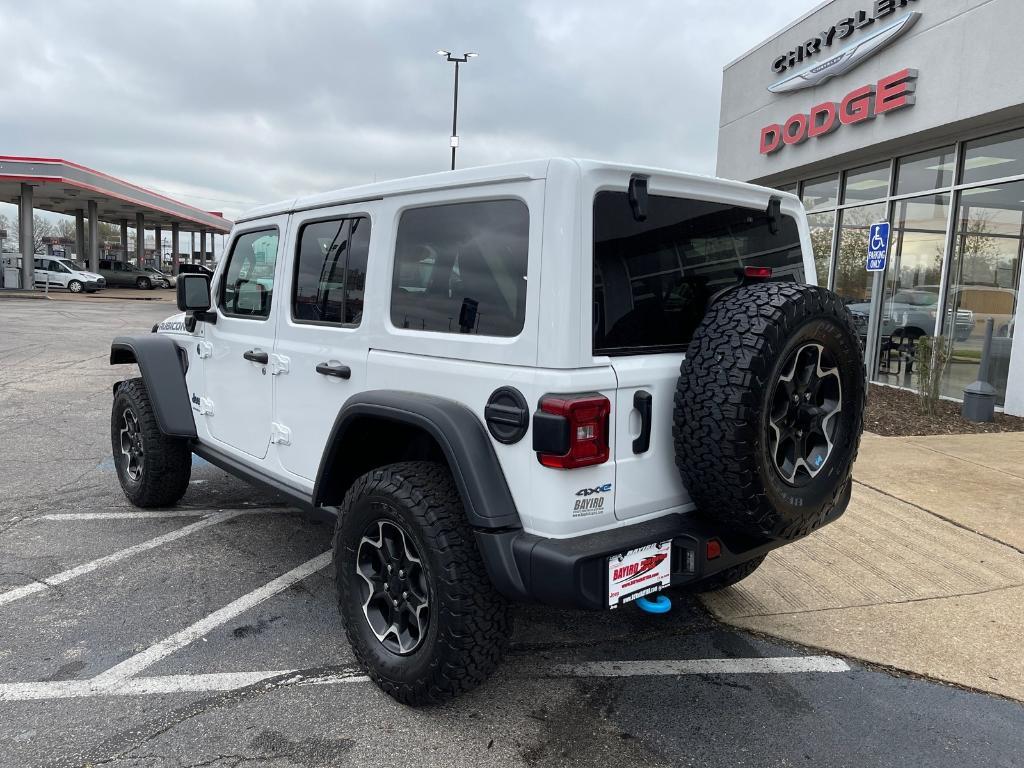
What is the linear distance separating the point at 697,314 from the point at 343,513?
1.57 metres

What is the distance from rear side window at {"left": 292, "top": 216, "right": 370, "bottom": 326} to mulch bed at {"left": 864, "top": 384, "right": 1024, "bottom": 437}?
6087 mm

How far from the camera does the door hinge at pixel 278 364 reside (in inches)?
136

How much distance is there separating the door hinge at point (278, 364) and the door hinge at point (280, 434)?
0.83 feet

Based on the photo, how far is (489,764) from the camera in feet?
7.91

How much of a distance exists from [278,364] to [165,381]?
4.37 ft

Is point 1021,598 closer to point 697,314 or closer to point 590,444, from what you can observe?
point 697,314

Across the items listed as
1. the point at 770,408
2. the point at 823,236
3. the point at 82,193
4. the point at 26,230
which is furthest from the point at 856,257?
the point at 82,193

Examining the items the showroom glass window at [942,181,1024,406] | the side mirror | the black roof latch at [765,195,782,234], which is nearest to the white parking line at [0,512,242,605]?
the side mirror

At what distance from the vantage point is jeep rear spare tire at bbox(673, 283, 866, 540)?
2.32 m

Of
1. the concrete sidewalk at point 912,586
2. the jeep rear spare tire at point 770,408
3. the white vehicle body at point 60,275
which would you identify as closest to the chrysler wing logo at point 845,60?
the concrete sidewalk at point 912,586

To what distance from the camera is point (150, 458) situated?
14.9ft

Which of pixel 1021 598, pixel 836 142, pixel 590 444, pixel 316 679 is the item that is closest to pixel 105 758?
pixel 316 679

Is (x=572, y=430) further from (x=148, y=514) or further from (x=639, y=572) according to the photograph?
(x=148, y=514)

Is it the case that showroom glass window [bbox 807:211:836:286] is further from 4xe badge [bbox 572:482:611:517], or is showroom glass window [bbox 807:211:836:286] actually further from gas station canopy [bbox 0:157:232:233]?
gas station canopy [bbox 0:157:232:233]
